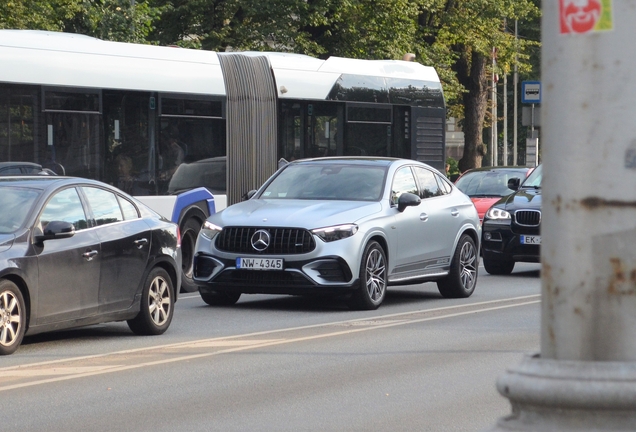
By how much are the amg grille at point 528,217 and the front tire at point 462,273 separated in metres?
3.36

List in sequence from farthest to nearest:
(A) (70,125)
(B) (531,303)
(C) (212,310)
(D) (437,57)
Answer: (D) (437,57) < (A) (70,125) < (B) (531,303) < (C) (212,310)

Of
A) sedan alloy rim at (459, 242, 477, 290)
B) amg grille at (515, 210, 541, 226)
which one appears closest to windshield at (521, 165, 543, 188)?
amg grille at (515, 210, 541, 226)

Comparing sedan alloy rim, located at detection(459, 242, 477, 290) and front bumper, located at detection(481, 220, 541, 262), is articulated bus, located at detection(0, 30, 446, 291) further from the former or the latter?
sedan alloy rim, located at detection(459, 242, 477, 290)

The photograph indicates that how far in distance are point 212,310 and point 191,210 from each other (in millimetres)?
3726

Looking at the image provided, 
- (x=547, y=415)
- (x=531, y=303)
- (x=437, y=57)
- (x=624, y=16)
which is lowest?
(x=531, y=303)

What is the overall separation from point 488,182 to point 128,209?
1670 cm

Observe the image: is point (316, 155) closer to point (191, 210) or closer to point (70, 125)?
point (191, 210)

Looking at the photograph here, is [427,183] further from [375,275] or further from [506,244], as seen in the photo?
[506,244]

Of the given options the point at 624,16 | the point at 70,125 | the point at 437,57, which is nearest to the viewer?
the point at 624,16

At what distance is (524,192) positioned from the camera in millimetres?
20375

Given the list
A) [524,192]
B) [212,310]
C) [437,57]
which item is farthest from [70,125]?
[437,57]

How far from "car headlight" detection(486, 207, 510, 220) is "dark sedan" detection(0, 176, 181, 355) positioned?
28.4 ft

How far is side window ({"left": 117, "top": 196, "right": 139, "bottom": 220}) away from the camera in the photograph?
11.5 meters

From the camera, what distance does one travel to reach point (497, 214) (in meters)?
20.0
